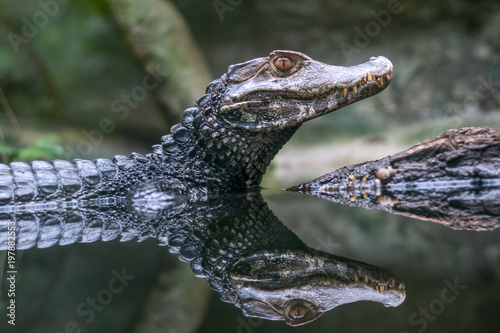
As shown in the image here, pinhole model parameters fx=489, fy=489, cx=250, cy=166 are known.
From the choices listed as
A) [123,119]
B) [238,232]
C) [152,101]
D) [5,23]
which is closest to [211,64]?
[152,101]

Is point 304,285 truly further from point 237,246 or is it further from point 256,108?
point 256,108

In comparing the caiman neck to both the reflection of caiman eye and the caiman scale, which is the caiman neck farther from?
the reflection of caiman eye

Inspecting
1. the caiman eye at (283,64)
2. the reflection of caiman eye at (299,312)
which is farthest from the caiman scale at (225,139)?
the reflection of caiman eye at (299,312)

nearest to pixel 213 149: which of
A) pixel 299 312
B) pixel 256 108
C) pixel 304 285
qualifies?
pixel 256 108


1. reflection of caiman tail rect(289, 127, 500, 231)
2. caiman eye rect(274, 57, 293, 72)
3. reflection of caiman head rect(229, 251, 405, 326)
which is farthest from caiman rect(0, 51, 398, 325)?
reflection of caiman tail rect(289, 127, 500, 231)

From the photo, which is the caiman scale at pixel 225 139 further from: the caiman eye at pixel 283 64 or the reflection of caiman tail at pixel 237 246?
the reflection of caiman tail at pixel 237 246

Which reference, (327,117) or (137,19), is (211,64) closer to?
(137,19)
